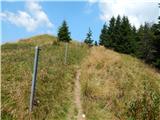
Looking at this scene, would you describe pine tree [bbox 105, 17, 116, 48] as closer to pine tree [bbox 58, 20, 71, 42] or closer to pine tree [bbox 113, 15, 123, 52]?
pine tree [bbox 113, 15, 123, 52]

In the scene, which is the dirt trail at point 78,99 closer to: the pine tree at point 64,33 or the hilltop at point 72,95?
the hilltop at point 72,95

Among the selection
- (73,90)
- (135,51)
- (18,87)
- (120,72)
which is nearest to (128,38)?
(135,51)

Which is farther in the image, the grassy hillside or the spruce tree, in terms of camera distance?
the spruce tree

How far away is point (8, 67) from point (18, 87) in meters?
2.89

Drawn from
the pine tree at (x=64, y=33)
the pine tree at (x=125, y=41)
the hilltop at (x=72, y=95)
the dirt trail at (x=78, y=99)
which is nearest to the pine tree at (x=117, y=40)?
the pine tree at (x=125, y=41)

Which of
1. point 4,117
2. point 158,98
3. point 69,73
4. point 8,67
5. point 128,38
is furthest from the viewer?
point 128,38

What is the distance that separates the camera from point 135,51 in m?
55.9

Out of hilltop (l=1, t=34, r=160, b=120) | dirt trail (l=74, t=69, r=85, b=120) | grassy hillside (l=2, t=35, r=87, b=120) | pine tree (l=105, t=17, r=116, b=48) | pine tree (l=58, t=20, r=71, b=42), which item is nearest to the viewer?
grassy hillside (l=2, t=35, r=87, b=120)

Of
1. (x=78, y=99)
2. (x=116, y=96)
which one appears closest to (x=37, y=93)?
(x=78, y=99)

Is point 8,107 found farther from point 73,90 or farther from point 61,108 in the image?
point 73,90

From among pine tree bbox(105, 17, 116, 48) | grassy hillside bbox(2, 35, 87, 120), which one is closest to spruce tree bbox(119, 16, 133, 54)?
pine tree bbox(105, 17, 116, 48)

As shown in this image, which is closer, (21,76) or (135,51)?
(21,76)

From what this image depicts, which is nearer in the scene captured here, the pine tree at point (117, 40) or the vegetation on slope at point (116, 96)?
the vegetation on slope at point (116, 96)

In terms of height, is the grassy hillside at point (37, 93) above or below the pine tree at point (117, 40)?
below
